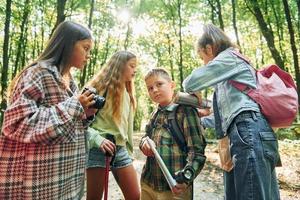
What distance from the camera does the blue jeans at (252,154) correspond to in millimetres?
2809

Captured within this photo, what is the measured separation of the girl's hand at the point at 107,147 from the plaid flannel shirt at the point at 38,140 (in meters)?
0.95

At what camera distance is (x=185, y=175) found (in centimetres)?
300

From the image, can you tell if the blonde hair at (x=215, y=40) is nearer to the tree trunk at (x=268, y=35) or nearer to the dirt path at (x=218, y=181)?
the dirt path at (x=218, y=181)

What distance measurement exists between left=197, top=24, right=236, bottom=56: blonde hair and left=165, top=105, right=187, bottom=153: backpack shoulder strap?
26.0 inches

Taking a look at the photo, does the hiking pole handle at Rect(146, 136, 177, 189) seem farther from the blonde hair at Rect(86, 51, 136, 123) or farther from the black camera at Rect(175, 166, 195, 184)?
the blonde hair at Rect(86, 51, 136, 123)

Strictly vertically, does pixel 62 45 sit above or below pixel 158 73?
above

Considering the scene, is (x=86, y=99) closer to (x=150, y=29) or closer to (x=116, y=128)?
(x=116, y=128)

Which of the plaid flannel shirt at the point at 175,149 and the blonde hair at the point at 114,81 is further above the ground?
the blonde hair at the point at 114,81

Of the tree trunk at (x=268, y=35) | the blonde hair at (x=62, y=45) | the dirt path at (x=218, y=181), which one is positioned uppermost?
the tree trunk at (x=268, y=35)

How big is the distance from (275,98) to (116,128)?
176cm

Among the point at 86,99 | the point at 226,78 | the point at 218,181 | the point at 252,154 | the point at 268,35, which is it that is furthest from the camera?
the point at 268,35

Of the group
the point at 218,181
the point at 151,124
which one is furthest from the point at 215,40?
the point at 218,181

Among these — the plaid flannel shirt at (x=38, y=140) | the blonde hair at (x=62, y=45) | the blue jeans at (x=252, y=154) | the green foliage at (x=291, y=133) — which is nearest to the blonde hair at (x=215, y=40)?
the blue jeans at (x=252, y=154)

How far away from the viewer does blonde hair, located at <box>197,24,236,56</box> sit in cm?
338
